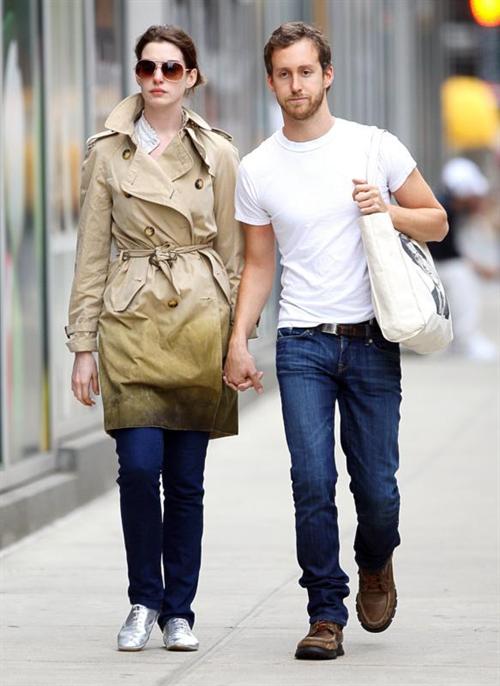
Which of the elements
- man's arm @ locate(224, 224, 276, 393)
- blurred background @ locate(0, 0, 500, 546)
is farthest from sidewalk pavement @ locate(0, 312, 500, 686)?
man's arm @ locate(224, 224, 276, 393)

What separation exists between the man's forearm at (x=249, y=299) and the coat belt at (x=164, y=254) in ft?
0.47

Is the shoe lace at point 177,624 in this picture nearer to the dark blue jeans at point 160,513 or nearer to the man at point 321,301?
the dark blue jeans at point 160,513

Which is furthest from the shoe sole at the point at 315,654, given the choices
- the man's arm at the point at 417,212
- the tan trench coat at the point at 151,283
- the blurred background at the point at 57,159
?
the blurred background at the point at 57,159

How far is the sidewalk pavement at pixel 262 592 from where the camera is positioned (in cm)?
548

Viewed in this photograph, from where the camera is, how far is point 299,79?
17.6 ft

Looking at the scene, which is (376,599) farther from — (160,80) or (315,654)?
(160,80)

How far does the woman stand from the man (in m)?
0.13

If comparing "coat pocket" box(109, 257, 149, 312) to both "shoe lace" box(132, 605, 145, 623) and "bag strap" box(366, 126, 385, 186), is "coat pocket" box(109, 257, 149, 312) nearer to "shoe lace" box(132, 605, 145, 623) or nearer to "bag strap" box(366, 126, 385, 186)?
"bag strap" box(366, 126, 385, 186)

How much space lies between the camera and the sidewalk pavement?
5.48 metres

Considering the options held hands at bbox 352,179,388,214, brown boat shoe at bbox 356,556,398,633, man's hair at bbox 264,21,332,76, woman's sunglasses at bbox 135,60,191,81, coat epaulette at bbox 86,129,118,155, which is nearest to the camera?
held hands at bbox 352,179,388,214

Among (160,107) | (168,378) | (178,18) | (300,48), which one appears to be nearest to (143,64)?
(160,107)

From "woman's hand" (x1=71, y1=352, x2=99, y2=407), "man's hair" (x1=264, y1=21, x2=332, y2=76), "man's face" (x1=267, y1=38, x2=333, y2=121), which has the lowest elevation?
"woman's hand" (x1=71, y1=352, x2=99, y2=407)

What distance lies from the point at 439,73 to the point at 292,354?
71.8 feet

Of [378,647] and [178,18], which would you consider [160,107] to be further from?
[178,18]
